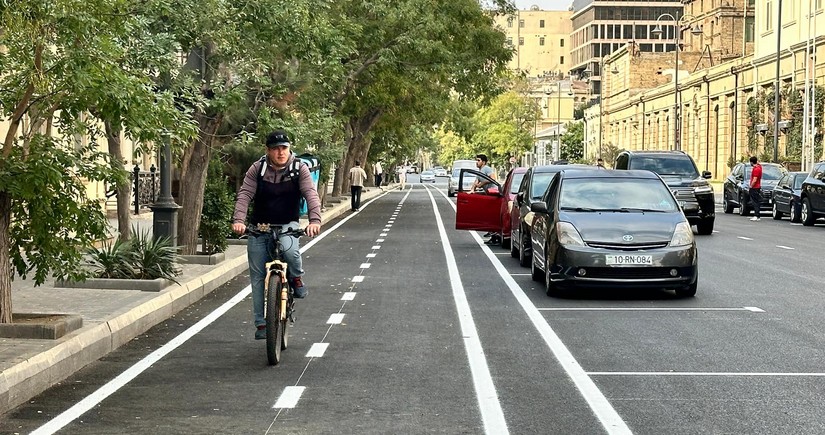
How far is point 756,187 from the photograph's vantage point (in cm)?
4234

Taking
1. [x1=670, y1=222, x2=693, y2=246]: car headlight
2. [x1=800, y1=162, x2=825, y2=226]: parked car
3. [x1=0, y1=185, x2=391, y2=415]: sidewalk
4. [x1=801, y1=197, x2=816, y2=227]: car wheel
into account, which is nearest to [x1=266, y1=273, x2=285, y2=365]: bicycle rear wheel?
[x1=0, y1=185, x2=391, y2=415]: sidewalk

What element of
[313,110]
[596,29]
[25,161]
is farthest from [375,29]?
[596,29]

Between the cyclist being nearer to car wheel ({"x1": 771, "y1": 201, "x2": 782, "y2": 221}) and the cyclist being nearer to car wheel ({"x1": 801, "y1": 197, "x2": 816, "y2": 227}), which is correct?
car wheel ({"x1": 801, "y1": 197, "x2": 816, "y2": 227})

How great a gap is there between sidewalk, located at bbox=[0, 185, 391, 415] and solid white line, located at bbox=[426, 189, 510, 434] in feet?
9.93

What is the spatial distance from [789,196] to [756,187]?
A: 2.96 meters

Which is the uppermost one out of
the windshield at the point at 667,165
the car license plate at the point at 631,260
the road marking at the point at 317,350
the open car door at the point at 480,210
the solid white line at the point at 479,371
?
the windshield at the point at 667,165

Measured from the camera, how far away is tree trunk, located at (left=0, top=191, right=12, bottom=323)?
10.7 metres

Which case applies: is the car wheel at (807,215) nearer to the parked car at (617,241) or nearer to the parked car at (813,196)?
the parked car at (813,196)

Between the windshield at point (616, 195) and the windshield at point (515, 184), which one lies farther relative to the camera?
the windshield at point (515, 184)

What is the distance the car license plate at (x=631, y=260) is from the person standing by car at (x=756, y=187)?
86.9ft

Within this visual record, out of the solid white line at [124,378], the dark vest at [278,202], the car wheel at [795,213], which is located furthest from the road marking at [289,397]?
the car wheel at [795,213]

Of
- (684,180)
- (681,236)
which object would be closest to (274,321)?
(681,236)

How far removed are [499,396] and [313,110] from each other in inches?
851

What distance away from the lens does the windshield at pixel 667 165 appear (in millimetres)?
31984
